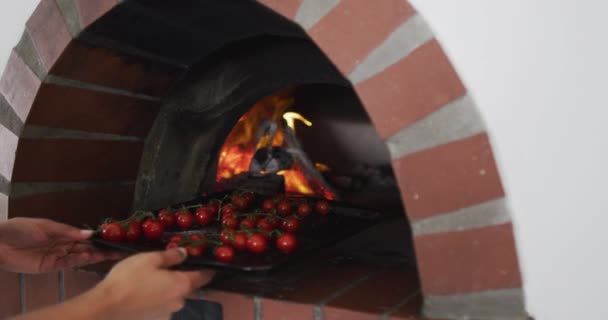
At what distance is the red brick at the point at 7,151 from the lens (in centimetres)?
136

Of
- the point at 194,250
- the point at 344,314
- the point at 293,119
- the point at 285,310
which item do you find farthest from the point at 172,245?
the point at 293,119

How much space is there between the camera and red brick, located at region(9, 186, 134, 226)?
141cm

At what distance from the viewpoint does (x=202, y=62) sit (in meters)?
1.57

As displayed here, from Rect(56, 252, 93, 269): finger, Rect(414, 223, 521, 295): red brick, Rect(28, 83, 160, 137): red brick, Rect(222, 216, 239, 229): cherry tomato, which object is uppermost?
Rect(28, 83, 160, 137): red brick

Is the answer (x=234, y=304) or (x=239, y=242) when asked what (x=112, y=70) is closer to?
(x=239, y=242)

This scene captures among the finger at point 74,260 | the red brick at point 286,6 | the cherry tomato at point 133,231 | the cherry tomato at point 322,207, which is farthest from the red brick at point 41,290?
the red brick at point 286,6

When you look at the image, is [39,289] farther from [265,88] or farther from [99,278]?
[265,88]

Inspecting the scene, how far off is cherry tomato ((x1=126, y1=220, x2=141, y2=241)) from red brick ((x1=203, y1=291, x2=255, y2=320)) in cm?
26

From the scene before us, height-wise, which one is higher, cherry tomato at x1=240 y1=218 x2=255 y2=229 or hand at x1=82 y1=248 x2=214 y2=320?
cherry tomato at x1=240 y1=218 x2=255 y2=229

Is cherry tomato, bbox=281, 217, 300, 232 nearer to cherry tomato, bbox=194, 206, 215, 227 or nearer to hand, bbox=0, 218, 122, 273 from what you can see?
cherry tomato, bbox=194, 206, 215, 227

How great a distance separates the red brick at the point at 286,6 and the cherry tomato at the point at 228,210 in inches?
23.5

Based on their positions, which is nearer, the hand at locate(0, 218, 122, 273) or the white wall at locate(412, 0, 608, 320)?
the white wall at locate(412, 0, 608, 320)

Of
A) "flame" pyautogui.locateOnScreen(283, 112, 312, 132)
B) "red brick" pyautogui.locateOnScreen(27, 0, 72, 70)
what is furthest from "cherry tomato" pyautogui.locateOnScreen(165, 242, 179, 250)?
"flame" pyautogui.locateOnScreen(283, 112, 312, 132)

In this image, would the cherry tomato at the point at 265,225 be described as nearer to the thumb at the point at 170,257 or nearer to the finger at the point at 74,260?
the thumb at the point at 170,257
